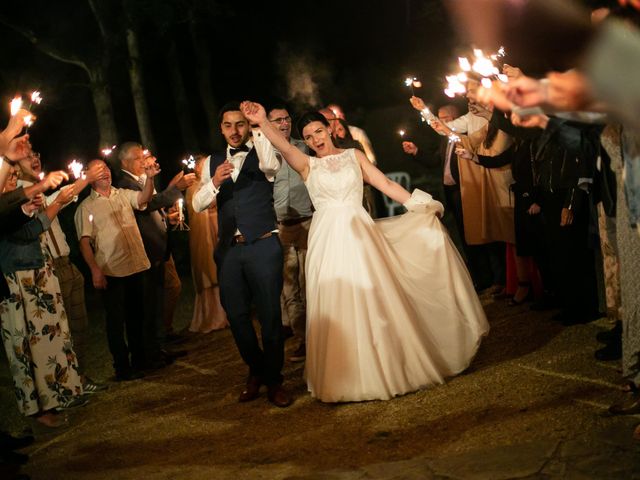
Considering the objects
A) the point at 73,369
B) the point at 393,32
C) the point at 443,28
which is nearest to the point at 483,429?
the point at 73,369

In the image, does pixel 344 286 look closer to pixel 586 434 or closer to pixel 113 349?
pixel 586 434

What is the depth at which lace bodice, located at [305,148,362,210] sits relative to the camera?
6336 millimetres

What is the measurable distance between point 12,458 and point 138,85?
1474 cm

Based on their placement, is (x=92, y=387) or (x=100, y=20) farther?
(x=100, y=20)

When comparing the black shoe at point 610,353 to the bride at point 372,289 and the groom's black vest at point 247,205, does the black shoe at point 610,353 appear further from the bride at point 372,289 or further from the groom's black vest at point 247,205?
the groom's black vest at point 247,205

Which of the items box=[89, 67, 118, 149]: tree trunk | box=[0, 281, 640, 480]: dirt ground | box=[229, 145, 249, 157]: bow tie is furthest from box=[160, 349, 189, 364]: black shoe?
box=[89, 67, 118, 149]: tree trunk

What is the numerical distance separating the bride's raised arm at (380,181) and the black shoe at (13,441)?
3849 mm

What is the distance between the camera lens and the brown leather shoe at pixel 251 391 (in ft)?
21.5

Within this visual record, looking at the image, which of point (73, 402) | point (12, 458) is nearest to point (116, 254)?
point (73, 402)

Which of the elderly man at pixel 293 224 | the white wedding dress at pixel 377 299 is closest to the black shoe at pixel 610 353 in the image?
the white wedding dress at pixel 377 299

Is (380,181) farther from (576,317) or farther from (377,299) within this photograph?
(576,317)

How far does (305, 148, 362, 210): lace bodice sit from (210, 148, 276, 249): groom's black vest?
0.43 meters

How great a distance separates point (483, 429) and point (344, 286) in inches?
68.8

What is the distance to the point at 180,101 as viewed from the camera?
2214 centimetres
